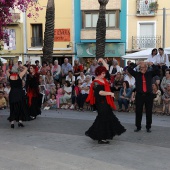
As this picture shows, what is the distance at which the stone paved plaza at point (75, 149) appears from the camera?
19.7 ft

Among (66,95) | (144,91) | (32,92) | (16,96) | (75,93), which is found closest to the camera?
(144,91)

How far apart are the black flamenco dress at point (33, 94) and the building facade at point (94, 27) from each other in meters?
19.0

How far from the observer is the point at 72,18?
3002cm

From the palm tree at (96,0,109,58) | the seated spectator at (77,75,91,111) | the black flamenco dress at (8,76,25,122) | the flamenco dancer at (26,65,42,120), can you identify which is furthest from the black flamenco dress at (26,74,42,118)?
the palm tree at (96,0,109,58)

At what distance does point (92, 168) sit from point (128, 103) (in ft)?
23.0

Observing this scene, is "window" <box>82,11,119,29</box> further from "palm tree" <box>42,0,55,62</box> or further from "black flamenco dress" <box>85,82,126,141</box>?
"black flamenco dress" <box>85,82,126,141</box>

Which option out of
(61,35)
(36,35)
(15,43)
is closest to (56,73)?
(61,35)

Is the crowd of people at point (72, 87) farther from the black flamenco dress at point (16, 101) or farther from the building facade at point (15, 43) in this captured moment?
the building facade at point (15, 43)

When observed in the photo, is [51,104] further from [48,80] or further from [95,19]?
[95,19]

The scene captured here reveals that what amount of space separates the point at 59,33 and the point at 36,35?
236 centimetres

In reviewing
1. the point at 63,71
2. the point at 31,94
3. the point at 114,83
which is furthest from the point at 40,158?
the point at 63,71

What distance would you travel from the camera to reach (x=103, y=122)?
24.8 ft

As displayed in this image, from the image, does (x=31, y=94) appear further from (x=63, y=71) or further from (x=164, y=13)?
(x=164, y=13)

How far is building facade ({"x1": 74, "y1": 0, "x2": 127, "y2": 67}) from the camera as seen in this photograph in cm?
2930
